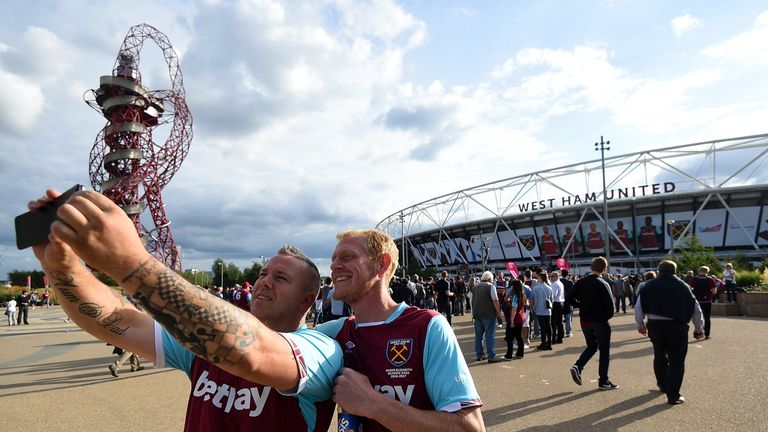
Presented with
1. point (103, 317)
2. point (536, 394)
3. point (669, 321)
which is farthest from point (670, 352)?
point (103, 317)

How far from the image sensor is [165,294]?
3.50ft

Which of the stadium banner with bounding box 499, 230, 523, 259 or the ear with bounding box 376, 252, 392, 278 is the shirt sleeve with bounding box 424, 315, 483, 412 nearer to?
the ear with bounding box 376, 252, 392, 278

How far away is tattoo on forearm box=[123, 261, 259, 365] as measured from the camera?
1.05 metres

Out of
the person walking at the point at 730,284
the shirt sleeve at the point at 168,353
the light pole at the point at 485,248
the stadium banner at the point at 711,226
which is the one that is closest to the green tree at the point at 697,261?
the person walking at the point at 730,284

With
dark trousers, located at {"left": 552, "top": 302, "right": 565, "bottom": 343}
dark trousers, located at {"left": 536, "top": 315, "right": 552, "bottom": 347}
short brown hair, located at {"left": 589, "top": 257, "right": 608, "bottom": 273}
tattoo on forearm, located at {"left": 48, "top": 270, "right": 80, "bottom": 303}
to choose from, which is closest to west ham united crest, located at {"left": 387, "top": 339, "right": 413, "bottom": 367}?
tattoo on forearm, located at {"left": 48, "top": 270, "right": 80, "bottom": 303}

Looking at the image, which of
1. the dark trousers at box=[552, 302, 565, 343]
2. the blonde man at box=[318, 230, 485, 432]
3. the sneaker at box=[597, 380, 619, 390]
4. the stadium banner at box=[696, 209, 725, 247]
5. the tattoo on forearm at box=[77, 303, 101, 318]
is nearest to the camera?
the blonde man at box=[318, 230, 485, 432]

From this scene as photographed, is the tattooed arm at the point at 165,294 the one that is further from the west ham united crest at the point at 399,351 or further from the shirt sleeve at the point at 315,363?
the west ham united crest at the point at 399,351

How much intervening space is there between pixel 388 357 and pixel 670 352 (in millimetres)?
5848

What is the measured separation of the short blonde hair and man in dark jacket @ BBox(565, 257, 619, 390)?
18.6 ft

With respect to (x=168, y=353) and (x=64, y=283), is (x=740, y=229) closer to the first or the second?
(x=168, y=353)

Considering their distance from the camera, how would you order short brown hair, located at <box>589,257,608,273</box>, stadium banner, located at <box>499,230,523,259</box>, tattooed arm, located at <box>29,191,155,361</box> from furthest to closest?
1. stadium banner, located at <box>499,230,523,259</box>
2. short brown hair, located at <box>589,257,608,273</box>
3. tattooed arm, located at <box>29,191,155,361</box>

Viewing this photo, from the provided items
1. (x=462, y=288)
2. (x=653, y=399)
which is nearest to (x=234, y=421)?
(x=653, y=399)

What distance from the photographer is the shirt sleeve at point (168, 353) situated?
6.49ft

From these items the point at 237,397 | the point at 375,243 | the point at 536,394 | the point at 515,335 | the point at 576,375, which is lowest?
the point at 536,394
